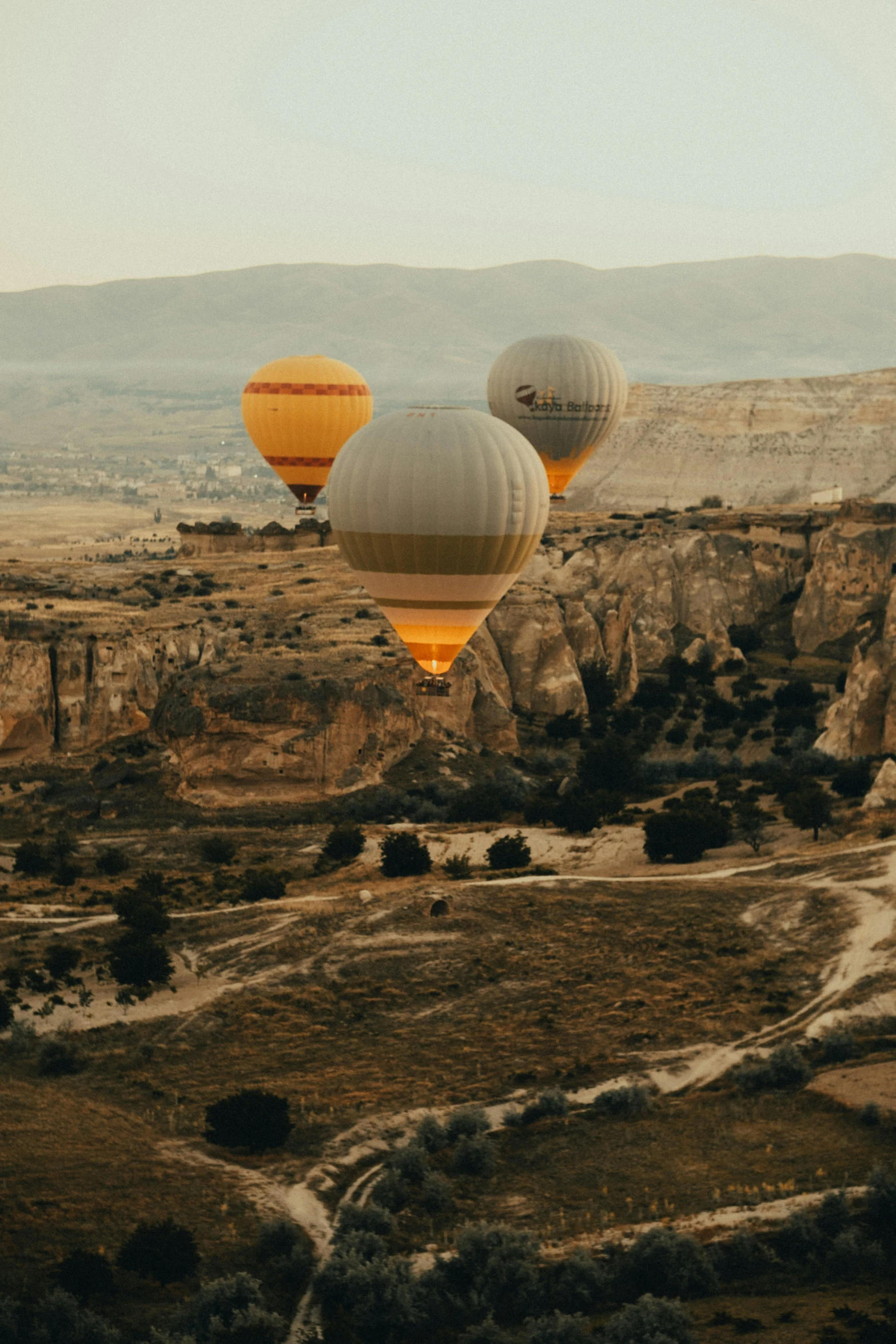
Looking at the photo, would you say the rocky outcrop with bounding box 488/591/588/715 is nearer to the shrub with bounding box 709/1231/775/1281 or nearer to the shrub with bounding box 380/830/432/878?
the shrub with bounding box 380/830/432/878

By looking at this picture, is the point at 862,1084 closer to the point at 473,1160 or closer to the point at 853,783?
the point at 473,1160

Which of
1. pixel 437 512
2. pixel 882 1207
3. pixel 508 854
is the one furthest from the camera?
Answer: pixel 508 854

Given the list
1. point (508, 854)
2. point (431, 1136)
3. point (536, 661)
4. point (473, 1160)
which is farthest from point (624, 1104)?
point (536, 661)

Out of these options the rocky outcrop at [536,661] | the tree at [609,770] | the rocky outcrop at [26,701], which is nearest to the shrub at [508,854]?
the tree at [609,770]

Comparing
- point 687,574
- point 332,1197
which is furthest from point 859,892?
point 687,574

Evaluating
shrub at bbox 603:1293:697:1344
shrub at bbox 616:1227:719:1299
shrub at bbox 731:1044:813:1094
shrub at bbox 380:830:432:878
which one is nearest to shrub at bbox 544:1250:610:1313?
shrub at bbox 616:1227:719:1299

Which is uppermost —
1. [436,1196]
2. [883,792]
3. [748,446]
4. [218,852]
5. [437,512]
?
[437,512]
